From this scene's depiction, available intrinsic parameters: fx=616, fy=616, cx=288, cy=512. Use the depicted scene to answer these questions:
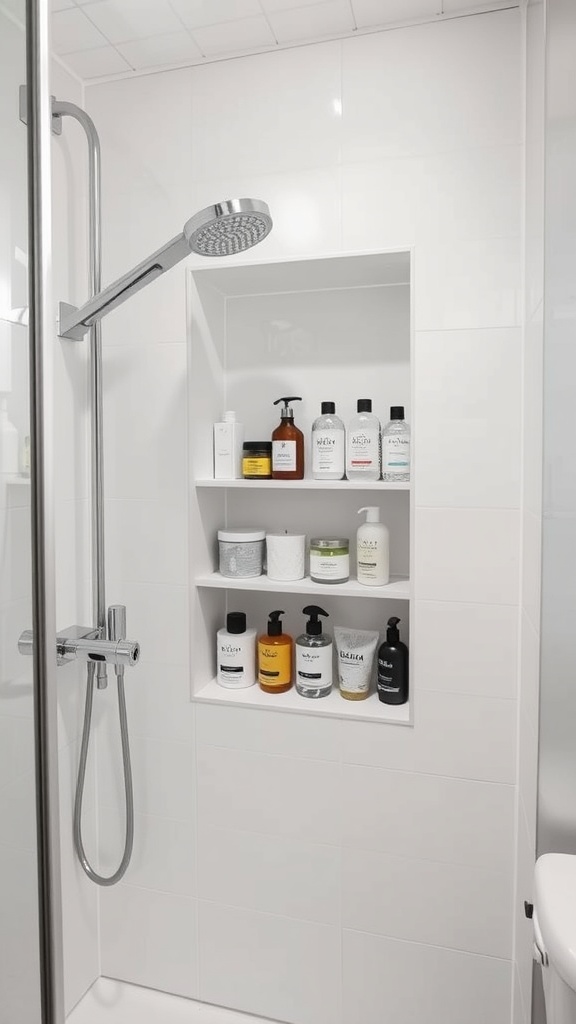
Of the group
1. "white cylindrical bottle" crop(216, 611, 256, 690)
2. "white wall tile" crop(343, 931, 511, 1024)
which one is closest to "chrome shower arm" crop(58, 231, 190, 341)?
"white cylindrical bottle" crop(216, 611, 256, 690)

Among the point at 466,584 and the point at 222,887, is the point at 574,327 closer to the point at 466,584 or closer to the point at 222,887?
the point at 466,584

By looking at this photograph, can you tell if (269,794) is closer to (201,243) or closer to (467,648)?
(467,648)

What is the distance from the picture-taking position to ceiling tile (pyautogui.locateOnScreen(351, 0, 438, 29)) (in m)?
1.08

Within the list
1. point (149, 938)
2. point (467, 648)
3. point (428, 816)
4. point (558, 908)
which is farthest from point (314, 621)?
point (149, 938)

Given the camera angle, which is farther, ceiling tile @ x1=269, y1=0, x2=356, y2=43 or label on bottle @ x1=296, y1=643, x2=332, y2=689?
label on bottle @ x1=296, y1=643, x2=332, y2=689

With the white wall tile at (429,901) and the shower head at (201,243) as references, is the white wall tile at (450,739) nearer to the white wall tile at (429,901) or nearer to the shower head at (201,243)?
the white wall tile at (429,901)

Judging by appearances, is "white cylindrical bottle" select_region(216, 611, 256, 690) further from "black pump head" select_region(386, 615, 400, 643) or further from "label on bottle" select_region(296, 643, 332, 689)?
"black pump head" select_region(386, 615, 400, 643)

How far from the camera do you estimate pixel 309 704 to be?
1.25 m

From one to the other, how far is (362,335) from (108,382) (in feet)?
1.82

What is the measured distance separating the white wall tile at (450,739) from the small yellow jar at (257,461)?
1.74 ft

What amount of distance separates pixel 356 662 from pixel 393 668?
0.08m

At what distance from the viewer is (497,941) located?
1.16m

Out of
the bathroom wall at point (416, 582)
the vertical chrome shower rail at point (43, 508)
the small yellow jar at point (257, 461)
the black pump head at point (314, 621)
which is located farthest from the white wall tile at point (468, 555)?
the vertical chrome shower rail at point (43, 508)

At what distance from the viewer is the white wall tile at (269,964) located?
1266 millimetres
